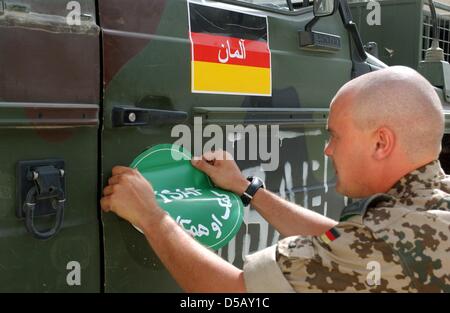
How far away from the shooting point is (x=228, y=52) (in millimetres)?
2324

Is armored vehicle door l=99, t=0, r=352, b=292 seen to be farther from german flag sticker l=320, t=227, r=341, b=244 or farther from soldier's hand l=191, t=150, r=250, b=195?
german flag sticker l=320, t=227, r=341, b=244

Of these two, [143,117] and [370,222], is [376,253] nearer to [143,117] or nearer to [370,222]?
[370,222]

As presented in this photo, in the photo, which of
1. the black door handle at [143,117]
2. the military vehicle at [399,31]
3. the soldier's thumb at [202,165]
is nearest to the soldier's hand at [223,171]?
the soldier's thumb at [202,165]

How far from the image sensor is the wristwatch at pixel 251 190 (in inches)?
91.4

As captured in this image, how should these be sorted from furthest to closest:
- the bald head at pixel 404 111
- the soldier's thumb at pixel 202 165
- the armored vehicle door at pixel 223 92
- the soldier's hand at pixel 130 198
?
1. the soldier's thumb at pixel 202 165
2. the armored vehicle door at pixel 223 92
3. the soldier's hand at pixel 130 198
4. the bald head at pixel 404 111

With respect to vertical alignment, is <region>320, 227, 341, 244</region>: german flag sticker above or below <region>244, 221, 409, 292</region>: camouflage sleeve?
above

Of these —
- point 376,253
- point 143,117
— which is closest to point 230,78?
point 143,117

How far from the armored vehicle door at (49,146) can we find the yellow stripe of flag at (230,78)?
1.52ft

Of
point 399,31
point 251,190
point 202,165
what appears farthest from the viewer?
point 399,31

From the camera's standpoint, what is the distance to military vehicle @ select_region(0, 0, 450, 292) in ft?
5.52

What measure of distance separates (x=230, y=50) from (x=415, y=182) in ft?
3.23

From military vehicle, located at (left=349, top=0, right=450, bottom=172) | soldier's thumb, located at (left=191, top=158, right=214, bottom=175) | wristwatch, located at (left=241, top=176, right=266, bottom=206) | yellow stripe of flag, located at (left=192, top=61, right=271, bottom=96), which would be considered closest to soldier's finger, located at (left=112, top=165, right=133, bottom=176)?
soldier's thumb, located at (left=191, top=158, right=214, bottom=175)

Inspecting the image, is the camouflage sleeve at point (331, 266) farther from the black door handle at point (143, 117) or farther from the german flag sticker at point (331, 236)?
the black door handle at point (143, 117)

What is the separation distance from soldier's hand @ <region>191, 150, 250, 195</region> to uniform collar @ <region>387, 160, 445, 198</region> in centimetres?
77
